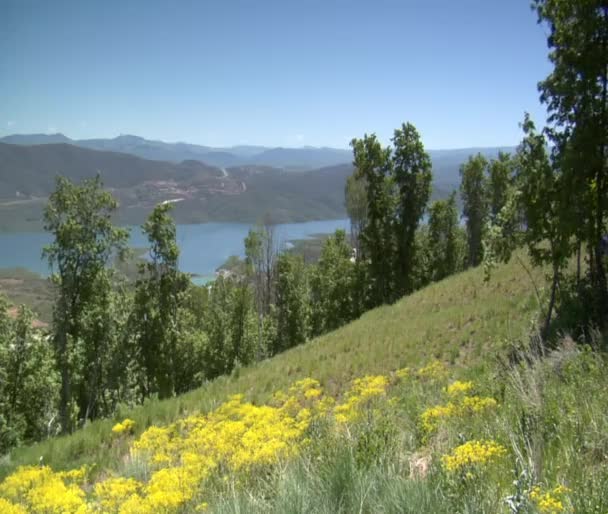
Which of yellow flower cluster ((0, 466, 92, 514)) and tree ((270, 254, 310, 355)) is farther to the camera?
tree ((270, 254, 310, 355))

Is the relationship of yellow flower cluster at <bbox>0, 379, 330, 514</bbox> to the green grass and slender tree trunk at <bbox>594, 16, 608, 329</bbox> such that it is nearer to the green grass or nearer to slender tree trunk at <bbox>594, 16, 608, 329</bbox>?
the green grass

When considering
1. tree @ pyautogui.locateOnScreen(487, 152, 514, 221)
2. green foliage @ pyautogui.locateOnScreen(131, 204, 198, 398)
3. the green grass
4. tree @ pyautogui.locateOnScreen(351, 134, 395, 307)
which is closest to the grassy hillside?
A: the green grass

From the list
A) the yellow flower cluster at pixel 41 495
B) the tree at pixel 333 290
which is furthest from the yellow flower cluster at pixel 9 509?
the tree at pixel 333 290

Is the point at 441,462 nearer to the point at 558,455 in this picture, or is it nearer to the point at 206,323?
the point at 558,455

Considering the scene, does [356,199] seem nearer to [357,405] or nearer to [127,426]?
[127,426]

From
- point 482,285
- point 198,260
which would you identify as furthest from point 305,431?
point 198,260

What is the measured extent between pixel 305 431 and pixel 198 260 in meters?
199

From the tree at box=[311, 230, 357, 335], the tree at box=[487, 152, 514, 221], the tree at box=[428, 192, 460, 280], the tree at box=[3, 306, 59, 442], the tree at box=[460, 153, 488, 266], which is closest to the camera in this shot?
the tree at box=[3, 306, 59, 442]

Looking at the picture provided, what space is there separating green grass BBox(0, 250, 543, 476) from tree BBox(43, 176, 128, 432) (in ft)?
29.4

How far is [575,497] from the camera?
9.91ft

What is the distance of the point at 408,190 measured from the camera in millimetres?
34938

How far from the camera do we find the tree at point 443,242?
4625 centimetres

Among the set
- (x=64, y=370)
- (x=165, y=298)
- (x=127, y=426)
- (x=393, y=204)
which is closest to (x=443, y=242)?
(x=393, y=204)

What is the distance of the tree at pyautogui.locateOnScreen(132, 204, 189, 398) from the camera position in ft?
78.4
